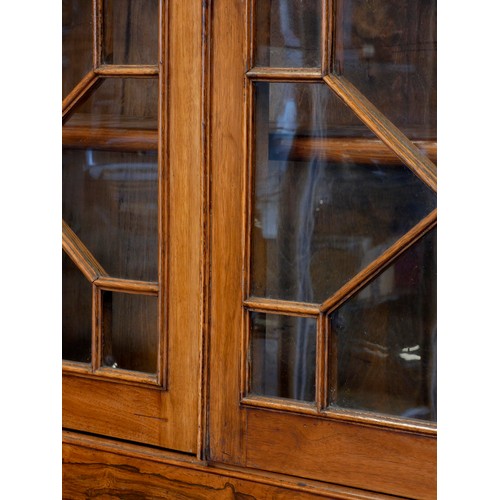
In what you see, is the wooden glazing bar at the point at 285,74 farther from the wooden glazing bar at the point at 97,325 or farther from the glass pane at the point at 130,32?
the wooden glazing bar at the point at 97,325

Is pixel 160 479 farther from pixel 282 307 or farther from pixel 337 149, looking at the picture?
pixel 337 149

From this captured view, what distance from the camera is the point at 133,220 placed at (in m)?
1.06

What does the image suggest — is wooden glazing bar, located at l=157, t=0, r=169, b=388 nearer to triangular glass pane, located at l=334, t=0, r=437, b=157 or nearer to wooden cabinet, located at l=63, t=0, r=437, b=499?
wooden cabinet, located at l=63, t=0, r=437, b=499

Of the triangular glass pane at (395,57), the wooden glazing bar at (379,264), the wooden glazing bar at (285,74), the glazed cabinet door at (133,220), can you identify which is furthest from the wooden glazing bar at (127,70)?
the wooden glazing bar at (379,264)

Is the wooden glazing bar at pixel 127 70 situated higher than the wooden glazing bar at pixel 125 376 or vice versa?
the wooden glazing bar at pixel 127 70

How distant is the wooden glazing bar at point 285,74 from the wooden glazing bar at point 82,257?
1.05 ft

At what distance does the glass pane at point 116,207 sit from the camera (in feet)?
3.44

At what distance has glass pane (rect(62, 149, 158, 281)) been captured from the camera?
1.05m

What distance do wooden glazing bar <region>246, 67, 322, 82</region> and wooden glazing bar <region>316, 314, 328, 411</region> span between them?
9.9 inches

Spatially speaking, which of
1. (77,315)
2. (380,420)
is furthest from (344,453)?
(77,315)

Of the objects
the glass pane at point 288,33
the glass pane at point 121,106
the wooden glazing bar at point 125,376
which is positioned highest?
the glass pane at point 288,33

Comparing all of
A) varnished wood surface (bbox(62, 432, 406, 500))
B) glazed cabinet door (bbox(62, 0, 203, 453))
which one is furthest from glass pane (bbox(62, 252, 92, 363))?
varnished wood surface (bbox(62, 432, 406, 500))

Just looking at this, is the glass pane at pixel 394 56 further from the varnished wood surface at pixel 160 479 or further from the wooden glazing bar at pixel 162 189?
the varnished wood surface at pixel 160 479

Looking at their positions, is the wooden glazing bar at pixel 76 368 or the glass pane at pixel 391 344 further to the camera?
the wooden glazing bar at pixel 76 368
